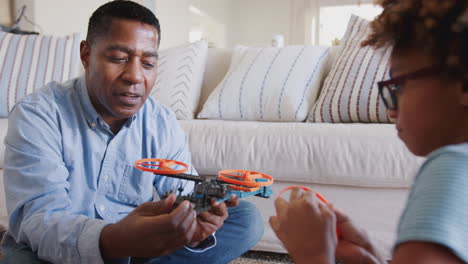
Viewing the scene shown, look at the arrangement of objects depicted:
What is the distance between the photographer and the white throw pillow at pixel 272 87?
1.80 metres

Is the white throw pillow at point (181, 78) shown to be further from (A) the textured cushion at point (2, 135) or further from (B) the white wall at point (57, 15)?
(B) the white wall at point (57, 15)

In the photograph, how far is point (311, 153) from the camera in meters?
1.39

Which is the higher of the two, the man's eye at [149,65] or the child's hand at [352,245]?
the man's eye at [149,65]

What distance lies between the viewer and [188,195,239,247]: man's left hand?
0.72 meters

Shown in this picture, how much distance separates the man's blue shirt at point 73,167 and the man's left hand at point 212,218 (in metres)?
0.09

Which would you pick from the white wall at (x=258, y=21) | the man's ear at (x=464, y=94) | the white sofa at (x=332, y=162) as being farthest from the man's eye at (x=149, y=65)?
the white wall at (x=258, y=21)

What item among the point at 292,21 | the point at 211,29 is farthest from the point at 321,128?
the point at 292,21

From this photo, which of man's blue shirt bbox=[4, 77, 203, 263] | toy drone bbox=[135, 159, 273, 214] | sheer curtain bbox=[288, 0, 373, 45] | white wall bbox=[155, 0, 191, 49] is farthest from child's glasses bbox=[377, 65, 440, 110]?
sheer curtain bbox=[288, 0, 373, 45]

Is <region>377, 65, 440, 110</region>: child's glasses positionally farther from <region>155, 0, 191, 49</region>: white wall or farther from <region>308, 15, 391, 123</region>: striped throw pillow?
<region>155, 0, 191, 49</region>: white wall

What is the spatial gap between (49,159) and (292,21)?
19.1 ft

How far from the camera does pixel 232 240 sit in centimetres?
109

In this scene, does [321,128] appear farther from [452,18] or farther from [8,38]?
[8,38]

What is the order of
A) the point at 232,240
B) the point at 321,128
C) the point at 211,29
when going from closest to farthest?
the point at 232,240 < the point at 321,128 < the point at 211,29

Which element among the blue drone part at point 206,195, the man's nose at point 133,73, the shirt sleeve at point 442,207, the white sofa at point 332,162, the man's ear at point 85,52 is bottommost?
the white sofa at point 332,162
